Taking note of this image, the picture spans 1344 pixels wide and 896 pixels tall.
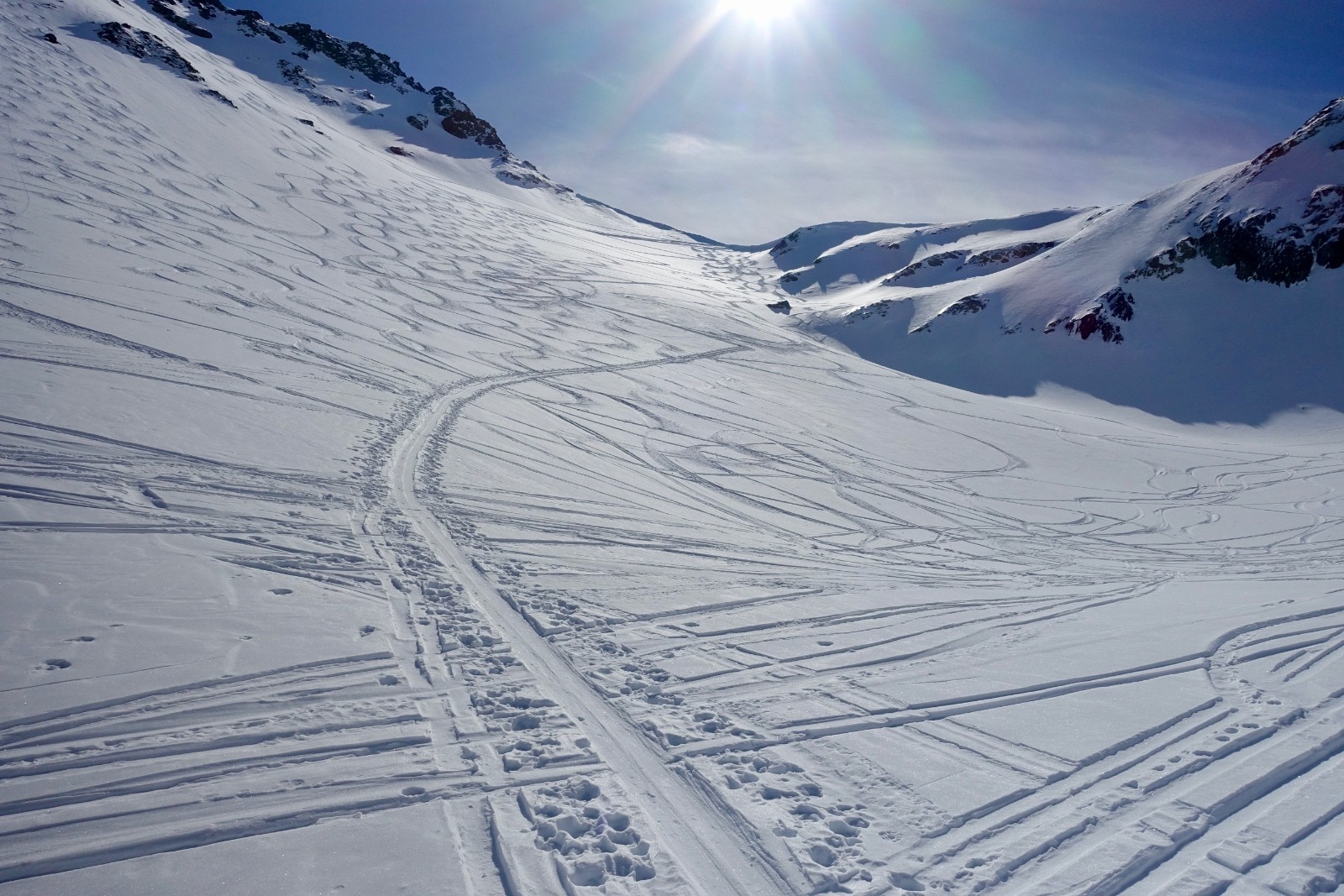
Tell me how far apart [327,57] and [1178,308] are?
124 m

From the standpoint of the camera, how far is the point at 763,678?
20.5 ft

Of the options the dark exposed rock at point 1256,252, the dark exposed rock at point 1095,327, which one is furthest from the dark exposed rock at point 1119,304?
the dark exposed rock at point 1256,252

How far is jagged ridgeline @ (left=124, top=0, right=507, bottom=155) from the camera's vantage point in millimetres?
92812

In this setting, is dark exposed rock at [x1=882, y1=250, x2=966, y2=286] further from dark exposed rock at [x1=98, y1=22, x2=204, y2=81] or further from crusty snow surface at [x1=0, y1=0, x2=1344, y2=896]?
dark exposed rock at [x1=98, y1=22, x2=204, y2=81]

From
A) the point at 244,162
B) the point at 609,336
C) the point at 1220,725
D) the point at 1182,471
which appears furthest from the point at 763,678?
the point at 244,162

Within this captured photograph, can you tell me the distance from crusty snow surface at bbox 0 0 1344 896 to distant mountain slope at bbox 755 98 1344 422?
55.4 ft

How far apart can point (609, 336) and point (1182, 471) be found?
917 inches

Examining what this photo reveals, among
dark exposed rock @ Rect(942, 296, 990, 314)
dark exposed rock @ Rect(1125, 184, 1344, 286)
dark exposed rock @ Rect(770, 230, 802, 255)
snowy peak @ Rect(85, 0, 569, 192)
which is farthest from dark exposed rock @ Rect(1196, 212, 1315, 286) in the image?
snowy peak @ Rect(85, 0, 569, 192)

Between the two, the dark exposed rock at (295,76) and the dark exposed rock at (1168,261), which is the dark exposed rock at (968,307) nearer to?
the dark exposed rock at (1168,261)

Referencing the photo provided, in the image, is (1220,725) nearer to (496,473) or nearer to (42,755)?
(42,755)

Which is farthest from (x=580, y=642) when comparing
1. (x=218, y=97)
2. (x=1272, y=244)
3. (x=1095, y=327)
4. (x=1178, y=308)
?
(x=218, y=97)

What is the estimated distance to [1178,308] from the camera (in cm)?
3816

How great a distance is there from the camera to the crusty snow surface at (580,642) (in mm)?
4109

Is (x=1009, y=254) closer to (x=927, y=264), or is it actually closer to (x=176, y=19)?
(x=927, y=264)
